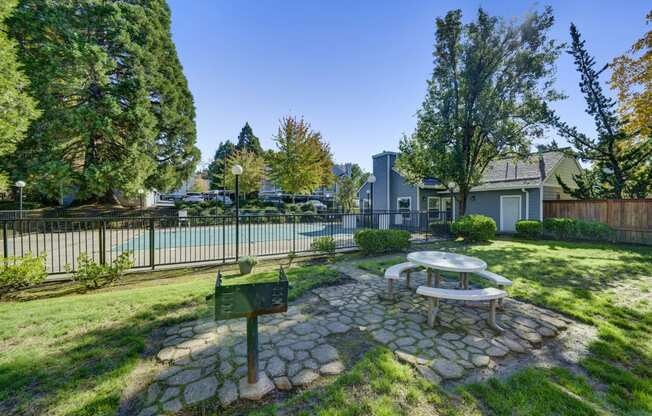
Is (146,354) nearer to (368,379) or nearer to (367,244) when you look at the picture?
(368,379)

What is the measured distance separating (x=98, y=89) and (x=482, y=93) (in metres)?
22.0

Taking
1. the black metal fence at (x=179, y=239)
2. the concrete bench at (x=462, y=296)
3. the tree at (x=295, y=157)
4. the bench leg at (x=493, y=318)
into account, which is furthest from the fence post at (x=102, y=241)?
the tree at (x=295, y=157)

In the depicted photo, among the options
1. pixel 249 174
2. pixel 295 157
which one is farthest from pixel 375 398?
pixel 249 174

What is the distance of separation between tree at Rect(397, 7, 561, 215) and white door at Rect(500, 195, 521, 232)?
4.41 meters

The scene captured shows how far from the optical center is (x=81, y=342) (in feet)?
9.60

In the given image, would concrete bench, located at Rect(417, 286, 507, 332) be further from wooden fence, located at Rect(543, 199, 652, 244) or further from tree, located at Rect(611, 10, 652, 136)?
wooden fence, located at Rect(543, 199, 652, 244)

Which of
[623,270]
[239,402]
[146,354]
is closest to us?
[239,402]

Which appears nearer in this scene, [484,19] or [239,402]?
[239,402]

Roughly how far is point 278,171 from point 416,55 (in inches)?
536

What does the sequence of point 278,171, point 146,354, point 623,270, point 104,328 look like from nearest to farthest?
point 146,354
point 104,328
point 623,270
point 278,171

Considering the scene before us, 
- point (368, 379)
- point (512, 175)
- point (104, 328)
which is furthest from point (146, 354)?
point (512, 175)

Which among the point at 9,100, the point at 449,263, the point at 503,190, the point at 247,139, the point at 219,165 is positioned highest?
the point at 247,139

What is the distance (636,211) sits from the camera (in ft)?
35.6

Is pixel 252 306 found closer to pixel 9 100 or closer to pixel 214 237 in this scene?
pixel 9 100
